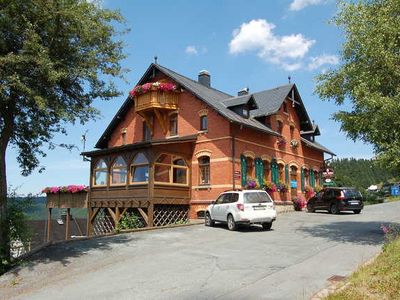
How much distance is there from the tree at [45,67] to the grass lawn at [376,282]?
350 inches

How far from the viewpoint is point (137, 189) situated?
80.7ft

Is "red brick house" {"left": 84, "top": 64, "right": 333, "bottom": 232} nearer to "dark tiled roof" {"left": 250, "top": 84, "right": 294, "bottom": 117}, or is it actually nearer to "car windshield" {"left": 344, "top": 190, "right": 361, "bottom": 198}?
"dark tiled roof" {"left": 250, "top": 84, "right": 294, "bottom": 117}

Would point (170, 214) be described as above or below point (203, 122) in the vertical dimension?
below

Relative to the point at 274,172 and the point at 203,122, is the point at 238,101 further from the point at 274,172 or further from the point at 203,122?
the point at 274,172

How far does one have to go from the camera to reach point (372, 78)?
1495 cm

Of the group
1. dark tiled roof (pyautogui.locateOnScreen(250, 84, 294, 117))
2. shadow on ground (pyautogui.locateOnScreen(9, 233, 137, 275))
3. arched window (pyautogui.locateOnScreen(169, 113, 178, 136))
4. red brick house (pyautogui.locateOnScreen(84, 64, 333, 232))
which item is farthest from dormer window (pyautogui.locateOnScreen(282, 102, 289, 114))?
shadow on ground (pyautogui.locateOnScreen(9, 233, 137, 275))

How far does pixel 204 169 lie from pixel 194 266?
15.7 metres

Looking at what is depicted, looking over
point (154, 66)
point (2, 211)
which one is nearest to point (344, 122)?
point (2, 211)

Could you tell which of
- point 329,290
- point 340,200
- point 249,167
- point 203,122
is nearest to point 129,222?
point 203,122

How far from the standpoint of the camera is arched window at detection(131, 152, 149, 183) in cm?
2459

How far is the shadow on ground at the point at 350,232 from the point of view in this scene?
1509 centimetres

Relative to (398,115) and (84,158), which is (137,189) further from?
(398,115)

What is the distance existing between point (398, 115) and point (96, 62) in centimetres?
971

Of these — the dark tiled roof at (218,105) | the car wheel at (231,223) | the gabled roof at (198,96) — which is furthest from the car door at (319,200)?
the car wheel at (231,223)
